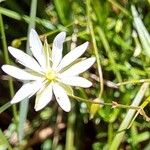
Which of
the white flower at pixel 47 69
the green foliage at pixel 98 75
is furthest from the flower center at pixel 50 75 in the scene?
the green foliage at pixel 98 75

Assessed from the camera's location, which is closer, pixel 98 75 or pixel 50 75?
pixel 50 75

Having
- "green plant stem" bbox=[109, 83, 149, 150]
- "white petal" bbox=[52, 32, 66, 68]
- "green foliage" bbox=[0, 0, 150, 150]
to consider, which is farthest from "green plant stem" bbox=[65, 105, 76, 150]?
"white petal" bbox=[52, 32, 66, 68]

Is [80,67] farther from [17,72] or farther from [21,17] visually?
[21,17]

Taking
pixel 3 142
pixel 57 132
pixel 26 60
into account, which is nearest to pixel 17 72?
pixel 26 60

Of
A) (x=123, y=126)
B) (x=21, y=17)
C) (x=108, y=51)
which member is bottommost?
(x=123, y=126)

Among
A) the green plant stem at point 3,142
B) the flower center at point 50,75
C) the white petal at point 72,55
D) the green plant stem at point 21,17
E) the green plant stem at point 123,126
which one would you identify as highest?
the green plant stem at point 21,17

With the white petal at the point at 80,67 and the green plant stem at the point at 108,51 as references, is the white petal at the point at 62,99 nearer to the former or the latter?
the white petal at the point at 80,67

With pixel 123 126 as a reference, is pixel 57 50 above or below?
above
